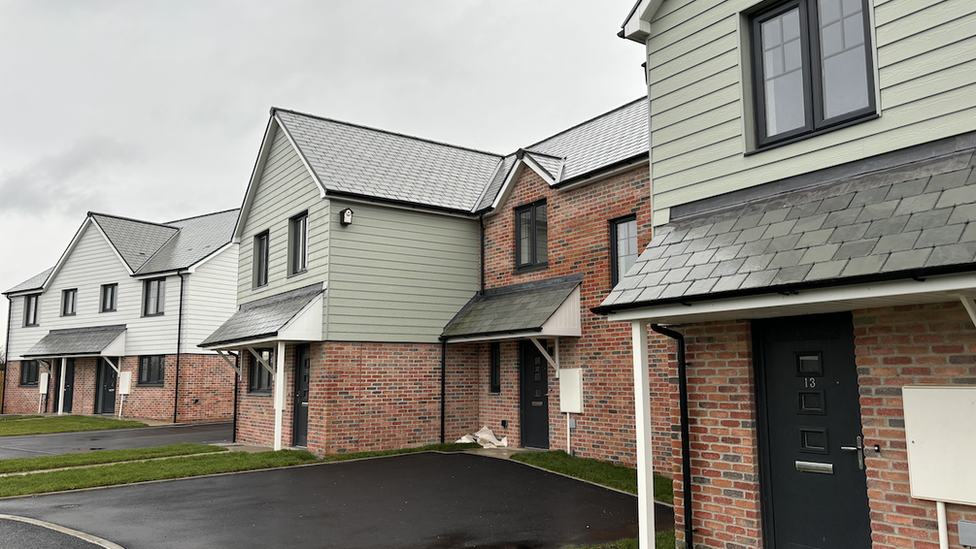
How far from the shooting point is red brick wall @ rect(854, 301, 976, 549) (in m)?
4.81

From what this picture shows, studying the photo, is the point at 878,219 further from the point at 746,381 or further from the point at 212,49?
the point at 212,49

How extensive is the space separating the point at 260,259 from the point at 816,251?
15.4 meters

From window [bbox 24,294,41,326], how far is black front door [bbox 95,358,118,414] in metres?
6.58

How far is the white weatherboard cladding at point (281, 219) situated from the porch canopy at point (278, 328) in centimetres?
38

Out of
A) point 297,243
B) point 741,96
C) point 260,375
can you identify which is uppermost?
point 297,243

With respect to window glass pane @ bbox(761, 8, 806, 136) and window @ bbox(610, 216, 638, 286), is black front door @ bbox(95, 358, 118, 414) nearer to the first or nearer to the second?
window @ bbox(610, 216, 638, 286)

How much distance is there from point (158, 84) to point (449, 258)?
12639mm

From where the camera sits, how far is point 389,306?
15.0m

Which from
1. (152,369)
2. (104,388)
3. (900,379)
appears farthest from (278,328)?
(104,388)

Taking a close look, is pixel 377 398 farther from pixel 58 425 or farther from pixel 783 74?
→ pixel 58 425

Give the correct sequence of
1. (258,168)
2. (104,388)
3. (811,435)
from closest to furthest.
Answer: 1. (811,435)
2. (258,168)
3. (104,388)

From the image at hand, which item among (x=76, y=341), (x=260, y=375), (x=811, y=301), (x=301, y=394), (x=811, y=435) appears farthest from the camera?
(x=76, y=341)

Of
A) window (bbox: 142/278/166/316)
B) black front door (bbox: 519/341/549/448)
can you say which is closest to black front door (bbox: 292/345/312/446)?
black front door (bbox: 519/341/549/448)

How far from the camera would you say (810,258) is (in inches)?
202
